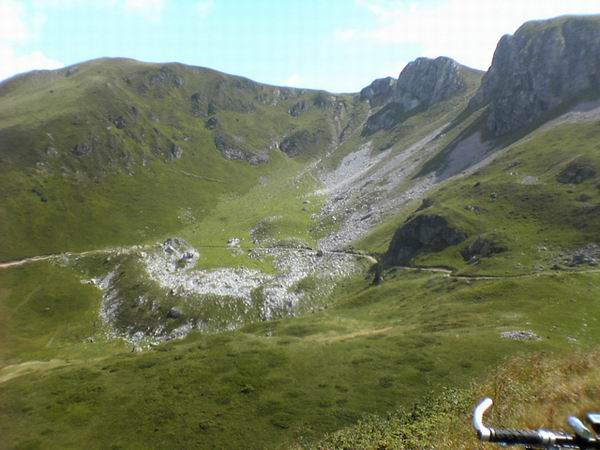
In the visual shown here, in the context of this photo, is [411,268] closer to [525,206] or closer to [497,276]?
[497,276]

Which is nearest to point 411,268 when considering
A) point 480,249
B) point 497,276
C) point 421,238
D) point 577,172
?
point 421,238

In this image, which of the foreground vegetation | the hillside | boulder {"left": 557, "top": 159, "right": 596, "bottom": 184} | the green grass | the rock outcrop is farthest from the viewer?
boulder {"left": 557, "top": 159, "right": 596, "bottom": 184}

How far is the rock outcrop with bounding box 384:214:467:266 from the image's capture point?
4845 inches

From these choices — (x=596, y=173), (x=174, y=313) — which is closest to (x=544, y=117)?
(x=596, y=173)

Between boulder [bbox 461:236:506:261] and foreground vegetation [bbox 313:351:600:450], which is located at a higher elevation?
foreground vegetation [bbox 313:351:600:450]

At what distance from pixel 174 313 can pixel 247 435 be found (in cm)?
6511

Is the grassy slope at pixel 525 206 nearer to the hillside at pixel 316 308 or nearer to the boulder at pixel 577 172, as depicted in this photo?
the hillside at pixel 316 308

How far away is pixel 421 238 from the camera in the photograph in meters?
128

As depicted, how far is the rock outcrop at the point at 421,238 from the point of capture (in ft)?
404

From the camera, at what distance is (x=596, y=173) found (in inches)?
4906

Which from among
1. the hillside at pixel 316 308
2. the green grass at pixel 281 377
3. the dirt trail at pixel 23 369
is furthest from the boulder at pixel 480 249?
the dirt trail at pixel 23 369

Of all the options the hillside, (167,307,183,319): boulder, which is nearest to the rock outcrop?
the hillside

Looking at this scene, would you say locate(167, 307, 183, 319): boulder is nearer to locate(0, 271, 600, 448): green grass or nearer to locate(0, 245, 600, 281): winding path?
locate(0, 271, 600, 448): green grass

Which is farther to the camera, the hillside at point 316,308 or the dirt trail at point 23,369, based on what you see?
the dirt trail at point 23,369
